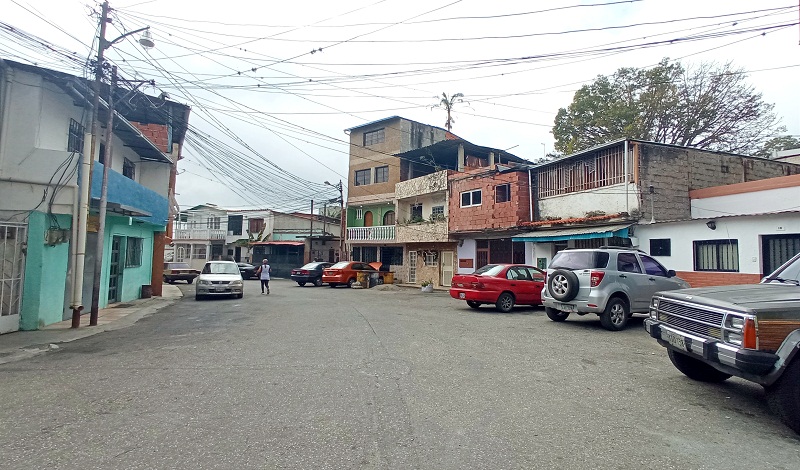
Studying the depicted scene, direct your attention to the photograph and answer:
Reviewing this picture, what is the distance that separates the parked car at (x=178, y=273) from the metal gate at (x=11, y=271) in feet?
65.2

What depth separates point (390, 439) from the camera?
375 centimetres

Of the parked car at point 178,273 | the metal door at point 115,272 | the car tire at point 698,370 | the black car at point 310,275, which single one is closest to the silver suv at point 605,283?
the car tire at point 698,370

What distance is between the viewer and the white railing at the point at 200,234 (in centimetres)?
4621

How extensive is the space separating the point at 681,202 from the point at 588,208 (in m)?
2.97

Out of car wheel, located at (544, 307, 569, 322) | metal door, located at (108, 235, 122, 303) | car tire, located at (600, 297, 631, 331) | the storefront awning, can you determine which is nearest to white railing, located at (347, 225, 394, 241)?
the storefront awning

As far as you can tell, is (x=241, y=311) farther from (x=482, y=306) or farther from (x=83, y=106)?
(x=482, y=306)

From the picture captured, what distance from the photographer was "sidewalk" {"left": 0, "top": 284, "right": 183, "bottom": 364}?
754cm

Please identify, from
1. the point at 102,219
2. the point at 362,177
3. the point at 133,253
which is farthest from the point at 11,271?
the point at 362,177

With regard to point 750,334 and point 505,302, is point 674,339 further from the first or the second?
point 505,302

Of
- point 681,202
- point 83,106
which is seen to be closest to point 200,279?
point 83,106

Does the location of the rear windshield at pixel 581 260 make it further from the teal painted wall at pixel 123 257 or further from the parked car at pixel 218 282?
the teal painted wall at pixel 123 257

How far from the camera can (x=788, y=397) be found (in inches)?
156

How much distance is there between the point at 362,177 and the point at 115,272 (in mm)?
19898

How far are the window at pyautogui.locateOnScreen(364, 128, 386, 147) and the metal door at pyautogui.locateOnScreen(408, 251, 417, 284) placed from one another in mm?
8580
